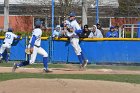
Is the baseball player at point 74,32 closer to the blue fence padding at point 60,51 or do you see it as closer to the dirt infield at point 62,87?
the blue fence padding at point 60,51

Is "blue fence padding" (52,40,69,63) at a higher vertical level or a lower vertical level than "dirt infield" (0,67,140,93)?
higher

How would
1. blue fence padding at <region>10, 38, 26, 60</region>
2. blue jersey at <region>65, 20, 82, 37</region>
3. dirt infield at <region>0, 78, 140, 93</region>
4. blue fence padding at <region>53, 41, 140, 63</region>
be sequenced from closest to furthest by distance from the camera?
dirt infield at <region>0, 78, 140, 93</region>
blue jersey at <region>65, 20, 82, 37</region>
blue fence padding at <region>53, 41, 140, 63</region>
blue fence padding at <region>10, 38, 26, 60</region>

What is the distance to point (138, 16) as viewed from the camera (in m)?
41.5

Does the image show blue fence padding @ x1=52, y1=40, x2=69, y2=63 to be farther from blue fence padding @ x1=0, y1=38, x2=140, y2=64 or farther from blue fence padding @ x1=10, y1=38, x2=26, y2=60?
blue fence padding @ x1=10, y1=38, x2=26, y2=60

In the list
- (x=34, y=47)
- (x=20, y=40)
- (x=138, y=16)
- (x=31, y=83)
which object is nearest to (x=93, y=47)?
(x=20, y=40)

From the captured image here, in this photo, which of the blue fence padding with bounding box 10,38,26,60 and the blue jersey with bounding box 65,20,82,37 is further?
the blue fence padding with bounding box 10,38,26,60

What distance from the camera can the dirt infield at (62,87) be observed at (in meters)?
10.7

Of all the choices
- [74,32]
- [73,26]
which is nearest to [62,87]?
[73,26]

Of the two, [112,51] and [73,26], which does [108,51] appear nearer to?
[112,51]

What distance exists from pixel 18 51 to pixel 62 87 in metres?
11.5

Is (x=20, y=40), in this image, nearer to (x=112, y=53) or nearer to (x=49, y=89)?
(x=112, y=53)

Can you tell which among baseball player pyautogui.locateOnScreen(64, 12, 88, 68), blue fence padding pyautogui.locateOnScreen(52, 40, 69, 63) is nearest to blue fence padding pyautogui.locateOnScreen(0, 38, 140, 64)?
blue fence padding pyautogui.locateOnScreen(52, 40, 69, 63)

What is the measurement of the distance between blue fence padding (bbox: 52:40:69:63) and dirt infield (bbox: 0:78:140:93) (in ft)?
31.9

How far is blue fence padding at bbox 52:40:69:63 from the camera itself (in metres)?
21.5
